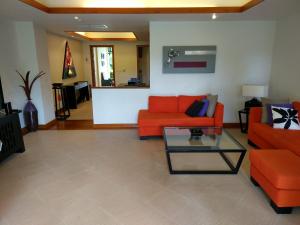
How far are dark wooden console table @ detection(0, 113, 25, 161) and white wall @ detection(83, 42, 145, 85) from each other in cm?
594

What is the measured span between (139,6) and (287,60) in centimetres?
309

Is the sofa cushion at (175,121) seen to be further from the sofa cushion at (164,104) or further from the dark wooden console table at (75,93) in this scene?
the dark wooden console table at (75,93)

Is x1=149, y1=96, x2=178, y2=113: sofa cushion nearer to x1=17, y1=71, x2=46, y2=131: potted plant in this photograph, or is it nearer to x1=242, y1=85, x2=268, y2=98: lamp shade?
x1=242, y1=85, x2=268, y2=98: lamp shade

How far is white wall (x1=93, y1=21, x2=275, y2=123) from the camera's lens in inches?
185

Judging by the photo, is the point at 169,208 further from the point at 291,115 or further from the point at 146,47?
the point at 146,47

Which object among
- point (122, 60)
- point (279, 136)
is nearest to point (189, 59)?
point (279, 136)

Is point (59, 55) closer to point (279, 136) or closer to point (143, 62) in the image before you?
point (143, 62)

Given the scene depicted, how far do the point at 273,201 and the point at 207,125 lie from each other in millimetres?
2095

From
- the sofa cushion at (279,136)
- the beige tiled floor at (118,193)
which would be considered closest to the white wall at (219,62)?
the sofa cushion at (279,136)

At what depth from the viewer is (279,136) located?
3088 millimetres

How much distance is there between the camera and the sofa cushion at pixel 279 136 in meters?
2.79

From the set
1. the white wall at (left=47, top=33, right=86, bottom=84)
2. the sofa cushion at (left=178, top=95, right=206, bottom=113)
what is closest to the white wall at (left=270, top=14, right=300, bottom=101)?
the sofa cushion at (left=178, top=95, right=206, bottom=113)

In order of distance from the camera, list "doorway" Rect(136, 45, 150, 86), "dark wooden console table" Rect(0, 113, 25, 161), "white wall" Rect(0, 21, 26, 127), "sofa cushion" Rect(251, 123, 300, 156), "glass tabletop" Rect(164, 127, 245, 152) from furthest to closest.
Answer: "doorway" Rect(136, 45, 150, 86) → "white wall" Rect(0, 21, 26, 127) → "dark wooden console table" Rect(0, 113, 25, 161) → "glass tabletop" Rect(164, 127, 245, 152) → "sofa cushion" Rect(251, 123, 300, 156)

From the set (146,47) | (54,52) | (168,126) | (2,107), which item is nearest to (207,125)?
(168,126)
